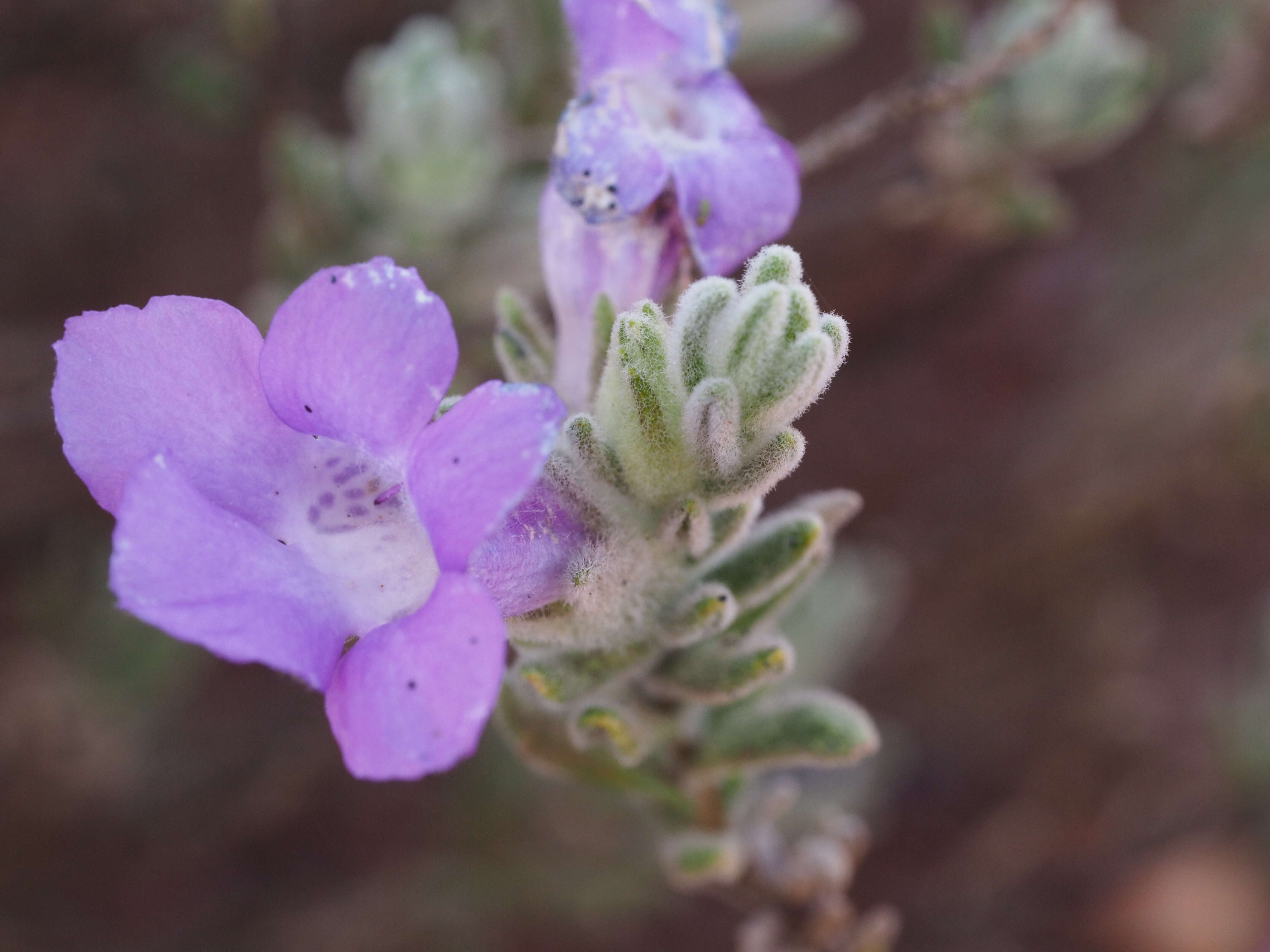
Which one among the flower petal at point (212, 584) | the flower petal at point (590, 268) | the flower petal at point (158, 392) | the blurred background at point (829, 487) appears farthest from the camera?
the blurred background at point (829, 487)

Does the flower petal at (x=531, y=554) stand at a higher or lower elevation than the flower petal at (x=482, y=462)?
lower

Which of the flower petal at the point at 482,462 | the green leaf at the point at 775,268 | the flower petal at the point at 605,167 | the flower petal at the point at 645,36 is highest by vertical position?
the flower petal at the point at 645,36

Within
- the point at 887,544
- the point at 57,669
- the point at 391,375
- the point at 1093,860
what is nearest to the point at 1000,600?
the point at 887,544

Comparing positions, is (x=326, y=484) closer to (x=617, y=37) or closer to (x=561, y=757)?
(x=561, y=757)

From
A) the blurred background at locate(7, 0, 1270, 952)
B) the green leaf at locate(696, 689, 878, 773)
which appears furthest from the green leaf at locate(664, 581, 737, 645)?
the blurred background at locate(7, 0, 1270, 952)

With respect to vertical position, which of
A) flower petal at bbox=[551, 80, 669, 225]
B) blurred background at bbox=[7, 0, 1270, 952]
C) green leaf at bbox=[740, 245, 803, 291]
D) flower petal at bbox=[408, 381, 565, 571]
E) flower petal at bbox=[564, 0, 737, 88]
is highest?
flower petal at bbox=[564, 0, 737, 88]

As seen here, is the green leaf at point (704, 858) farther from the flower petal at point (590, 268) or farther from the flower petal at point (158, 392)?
the flower petal at point (158, 392)

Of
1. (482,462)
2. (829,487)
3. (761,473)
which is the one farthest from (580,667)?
(829,487)

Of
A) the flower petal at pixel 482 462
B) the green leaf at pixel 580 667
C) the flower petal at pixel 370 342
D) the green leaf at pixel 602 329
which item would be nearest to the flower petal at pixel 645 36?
the green leaf at pixel 602 329

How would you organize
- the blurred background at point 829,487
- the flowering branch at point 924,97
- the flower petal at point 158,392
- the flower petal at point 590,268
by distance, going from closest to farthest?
1. the flower petal at point 158,392
2. the flower petal at point 590,268
3. the flowering branch at point 924,97
4. the blurred background at point 829,487

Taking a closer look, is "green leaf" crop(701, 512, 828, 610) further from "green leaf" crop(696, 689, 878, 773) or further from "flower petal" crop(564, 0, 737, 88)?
"flower petal" crop(564, 0, 737, 88)
